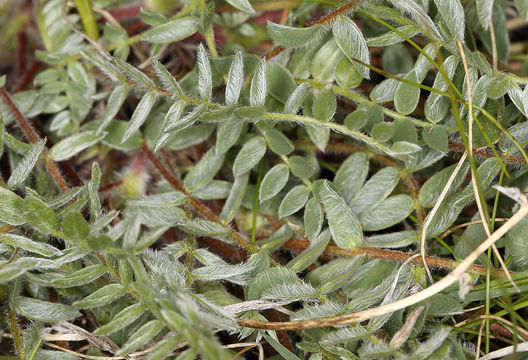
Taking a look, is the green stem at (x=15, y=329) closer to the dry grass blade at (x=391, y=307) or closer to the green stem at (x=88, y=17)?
the dry grass blade at (x=391, y=307)

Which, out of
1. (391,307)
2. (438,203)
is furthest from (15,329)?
(438,203)

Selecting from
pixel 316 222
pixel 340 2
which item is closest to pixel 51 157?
pixel 316 222

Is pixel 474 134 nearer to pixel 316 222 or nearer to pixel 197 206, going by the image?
pixel 316 222

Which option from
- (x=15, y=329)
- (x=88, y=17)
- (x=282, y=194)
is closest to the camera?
(x=15, y=329)

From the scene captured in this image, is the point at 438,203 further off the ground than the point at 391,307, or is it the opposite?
the point at 438,203

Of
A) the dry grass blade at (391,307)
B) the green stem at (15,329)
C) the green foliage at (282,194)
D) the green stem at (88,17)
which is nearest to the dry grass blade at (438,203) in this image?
the green foliage at (282,194)

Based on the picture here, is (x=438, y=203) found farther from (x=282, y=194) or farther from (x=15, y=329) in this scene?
(x=15, y=329)

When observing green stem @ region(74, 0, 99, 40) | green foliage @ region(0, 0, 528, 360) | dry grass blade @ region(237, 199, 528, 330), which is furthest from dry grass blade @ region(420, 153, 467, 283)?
green stem @ region(74, 0, 99, 40)
